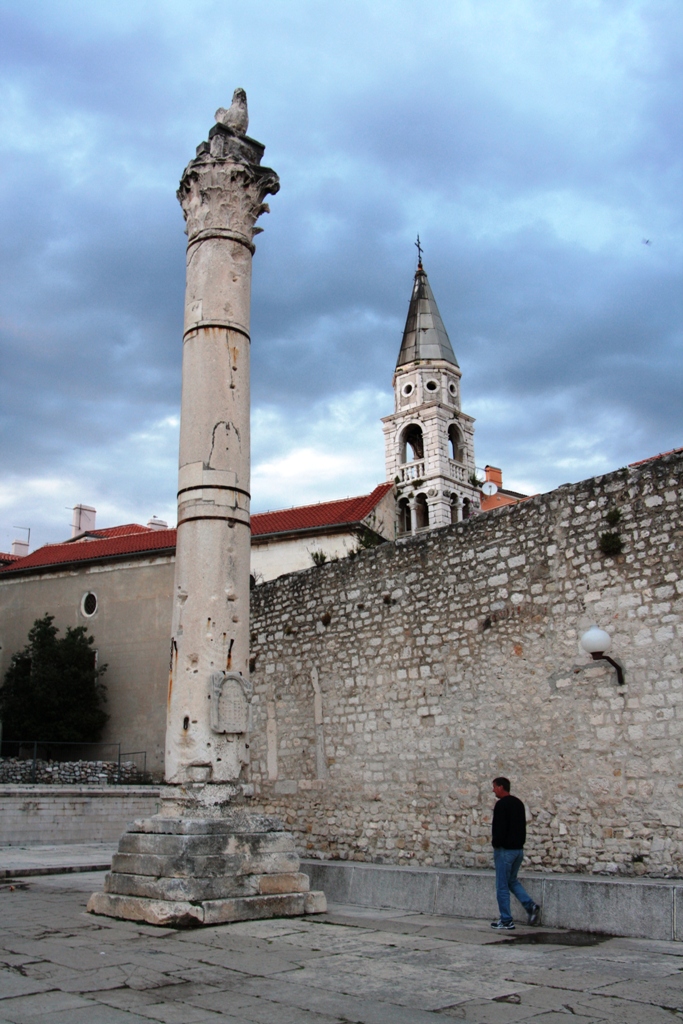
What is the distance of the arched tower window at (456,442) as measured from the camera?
5319 centimetres

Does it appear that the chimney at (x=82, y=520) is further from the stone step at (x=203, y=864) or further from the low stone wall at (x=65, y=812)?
the stone step at (x=203, y=864)

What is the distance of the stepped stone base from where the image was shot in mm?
7250

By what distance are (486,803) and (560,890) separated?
2808 millimetres

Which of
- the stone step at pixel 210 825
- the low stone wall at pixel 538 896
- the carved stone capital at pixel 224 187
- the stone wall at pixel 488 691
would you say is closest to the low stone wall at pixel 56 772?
the stone wall at pixel 488 691

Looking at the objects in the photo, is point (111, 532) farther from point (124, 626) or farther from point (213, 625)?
point (213, 625)

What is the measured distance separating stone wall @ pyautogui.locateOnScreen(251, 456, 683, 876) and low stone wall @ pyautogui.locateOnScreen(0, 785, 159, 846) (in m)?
8.15

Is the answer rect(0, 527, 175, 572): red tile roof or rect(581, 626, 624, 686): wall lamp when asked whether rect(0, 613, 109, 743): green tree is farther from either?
rect(581, 626, 624, 686): wall lamp

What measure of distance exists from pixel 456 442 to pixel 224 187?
146 feet

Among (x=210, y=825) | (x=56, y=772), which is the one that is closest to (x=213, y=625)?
(x=210, y=825)

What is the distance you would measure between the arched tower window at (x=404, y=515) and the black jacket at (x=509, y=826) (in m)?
43.0

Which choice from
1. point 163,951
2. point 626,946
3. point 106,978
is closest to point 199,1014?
point 106,978

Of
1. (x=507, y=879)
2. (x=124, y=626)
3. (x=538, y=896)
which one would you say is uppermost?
(x=124, y=626)

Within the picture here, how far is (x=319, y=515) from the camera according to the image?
31969 mm

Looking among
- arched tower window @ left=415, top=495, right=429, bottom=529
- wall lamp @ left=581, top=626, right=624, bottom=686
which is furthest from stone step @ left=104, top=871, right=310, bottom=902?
arched tower window @ left=415, top=495, right=429, bottom=529
